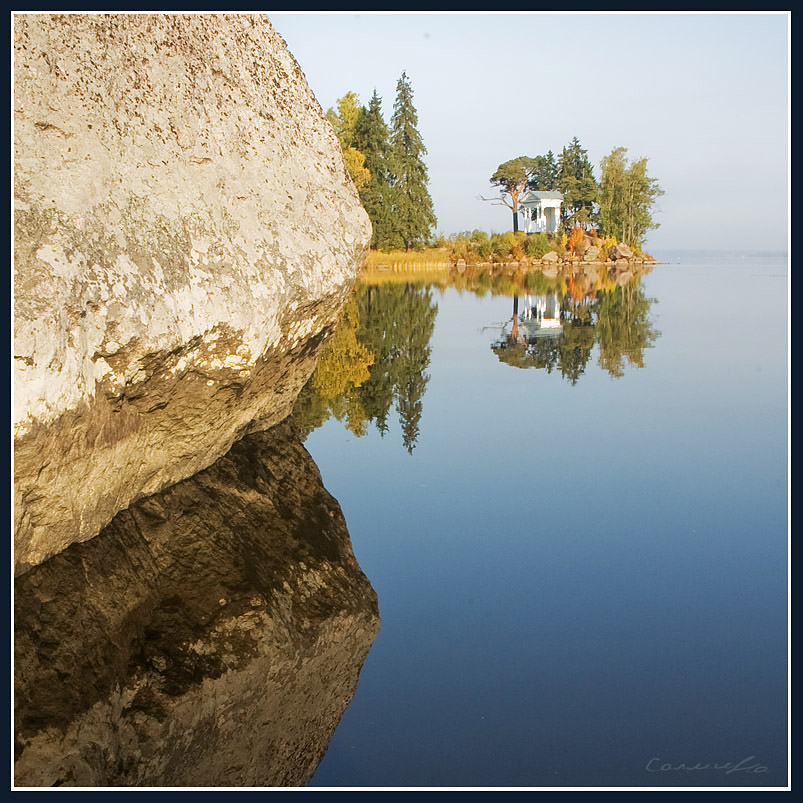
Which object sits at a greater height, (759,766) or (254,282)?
(254,282)

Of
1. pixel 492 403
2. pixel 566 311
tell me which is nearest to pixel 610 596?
pixel 492 403

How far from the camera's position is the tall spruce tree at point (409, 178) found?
53781mm

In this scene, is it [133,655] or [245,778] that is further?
[133,655]

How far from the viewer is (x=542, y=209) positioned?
200 ft

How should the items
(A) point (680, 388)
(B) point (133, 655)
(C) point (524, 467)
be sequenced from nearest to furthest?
(B) point (133, 655) < (C) point (524, 467) < (A) point (680, 388)

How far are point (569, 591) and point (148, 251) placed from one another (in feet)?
10.3

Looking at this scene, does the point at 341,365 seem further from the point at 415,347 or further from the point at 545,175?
the point at 545,175

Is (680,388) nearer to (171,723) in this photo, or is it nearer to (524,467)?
(524,467)

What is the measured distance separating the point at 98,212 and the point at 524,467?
3.62 metres

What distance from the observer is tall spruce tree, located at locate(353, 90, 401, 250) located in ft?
170

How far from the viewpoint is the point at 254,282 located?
20.1ft
